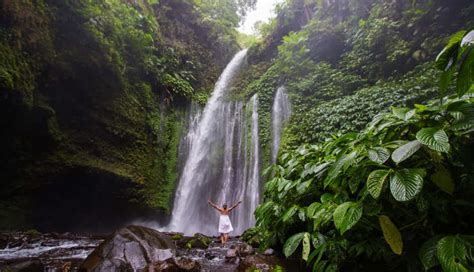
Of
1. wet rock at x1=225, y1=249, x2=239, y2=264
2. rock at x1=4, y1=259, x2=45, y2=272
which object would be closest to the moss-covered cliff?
wet rock at x1=225, y1=249, x2=239, y2=264

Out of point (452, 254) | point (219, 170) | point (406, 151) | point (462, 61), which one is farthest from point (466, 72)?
point (219, 170)

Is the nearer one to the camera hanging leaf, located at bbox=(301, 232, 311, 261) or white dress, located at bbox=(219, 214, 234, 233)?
hanging leaf, located at bbox=(301, 232, 311, 261)

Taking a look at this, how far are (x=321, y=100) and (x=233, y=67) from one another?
714 centimetres

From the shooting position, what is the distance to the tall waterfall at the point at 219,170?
8.62 m

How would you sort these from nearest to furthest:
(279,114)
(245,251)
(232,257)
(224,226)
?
(232,257), (245,251), (224,226), (279,114)

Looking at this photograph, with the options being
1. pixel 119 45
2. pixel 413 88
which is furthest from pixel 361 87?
pixel 119 45

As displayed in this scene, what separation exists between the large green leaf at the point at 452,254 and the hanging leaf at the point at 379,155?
516 millimetres

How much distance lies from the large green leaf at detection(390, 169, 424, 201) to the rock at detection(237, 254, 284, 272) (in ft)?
6.73

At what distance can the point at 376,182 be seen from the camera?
1610mm

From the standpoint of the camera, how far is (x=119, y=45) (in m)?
8.94

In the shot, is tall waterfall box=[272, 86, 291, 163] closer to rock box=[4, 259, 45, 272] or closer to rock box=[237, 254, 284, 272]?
rock box=[237, 254, 284, 272]

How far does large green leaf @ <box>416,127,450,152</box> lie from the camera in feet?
4.73

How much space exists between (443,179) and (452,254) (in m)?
0.44

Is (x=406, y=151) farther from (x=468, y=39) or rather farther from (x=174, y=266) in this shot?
(x=174, y=266)
